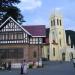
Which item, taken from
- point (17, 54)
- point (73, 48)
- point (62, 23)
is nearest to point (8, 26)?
point (17, 54)

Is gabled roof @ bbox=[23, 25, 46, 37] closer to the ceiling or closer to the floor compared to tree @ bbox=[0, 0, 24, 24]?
closer to the floor

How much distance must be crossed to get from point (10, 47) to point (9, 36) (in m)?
2.05

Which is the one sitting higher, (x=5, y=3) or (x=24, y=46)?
(x=5, y=3)

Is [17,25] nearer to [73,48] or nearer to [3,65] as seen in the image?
[3,65]

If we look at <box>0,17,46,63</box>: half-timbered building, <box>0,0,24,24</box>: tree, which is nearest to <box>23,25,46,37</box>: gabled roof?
<box>0,17,46,63</box>: half-timbered building

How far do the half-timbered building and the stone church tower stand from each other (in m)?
45.1

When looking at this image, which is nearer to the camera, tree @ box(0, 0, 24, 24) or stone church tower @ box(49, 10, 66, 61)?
tree @ box(0, 0, 24, 24)

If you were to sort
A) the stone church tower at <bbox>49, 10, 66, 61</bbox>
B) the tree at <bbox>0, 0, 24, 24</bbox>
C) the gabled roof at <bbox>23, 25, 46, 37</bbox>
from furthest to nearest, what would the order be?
the stone church tower at <bbox>49, 10, 66, 61</bbox>, the tree at <bbox>0, 0, 24, 24</bbox>, the gabled roof at <bbox>23, 25, 46, 37</bbox>

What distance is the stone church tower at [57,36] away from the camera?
3974 inches

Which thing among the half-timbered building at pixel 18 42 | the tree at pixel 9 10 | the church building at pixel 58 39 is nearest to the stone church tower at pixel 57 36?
the church building at pixel 58 39

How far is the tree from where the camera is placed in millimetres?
59219

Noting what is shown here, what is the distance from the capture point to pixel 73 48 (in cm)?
10981

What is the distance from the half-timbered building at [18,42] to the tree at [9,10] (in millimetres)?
4265

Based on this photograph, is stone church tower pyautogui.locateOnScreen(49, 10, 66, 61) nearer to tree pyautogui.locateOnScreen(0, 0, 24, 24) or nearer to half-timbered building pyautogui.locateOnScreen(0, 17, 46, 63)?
tree pyautogui.locateOnScreen(0, 0, 24, 24)
